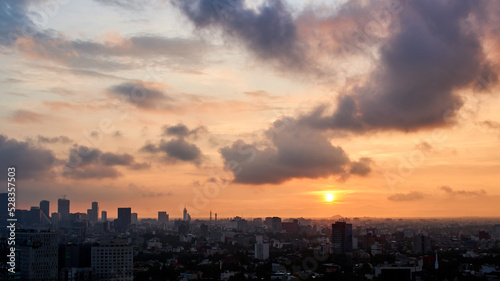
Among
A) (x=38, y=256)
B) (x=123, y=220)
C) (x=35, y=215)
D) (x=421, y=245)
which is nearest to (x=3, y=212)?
(x=38, y=256)

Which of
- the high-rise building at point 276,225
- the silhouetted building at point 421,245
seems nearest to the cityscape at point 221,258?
the silhouetted building at point 421,245

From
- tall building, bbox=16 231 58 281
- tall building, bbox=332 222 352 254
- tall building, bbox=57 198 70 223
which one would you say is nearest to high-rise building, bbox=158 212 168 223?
tall building, bbox=57 198 70 223

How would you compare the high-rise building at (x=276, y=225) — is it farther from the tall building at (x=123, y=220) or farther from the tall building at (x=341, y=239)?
the tall building at (x=341, y=239)

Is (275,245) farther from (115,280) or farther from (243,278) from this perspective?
(115,280)

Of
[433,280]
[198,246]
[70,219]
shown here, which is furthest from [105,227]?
[433,280]

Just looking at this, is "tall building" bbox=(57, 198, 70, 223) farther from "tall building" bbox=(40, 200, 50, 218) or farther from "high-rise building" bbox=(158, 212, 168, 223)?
"high-rise building" bbox=(158, 212, 168, 223)

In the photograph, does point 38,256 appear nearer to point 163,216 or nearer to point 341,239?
point 341,239
